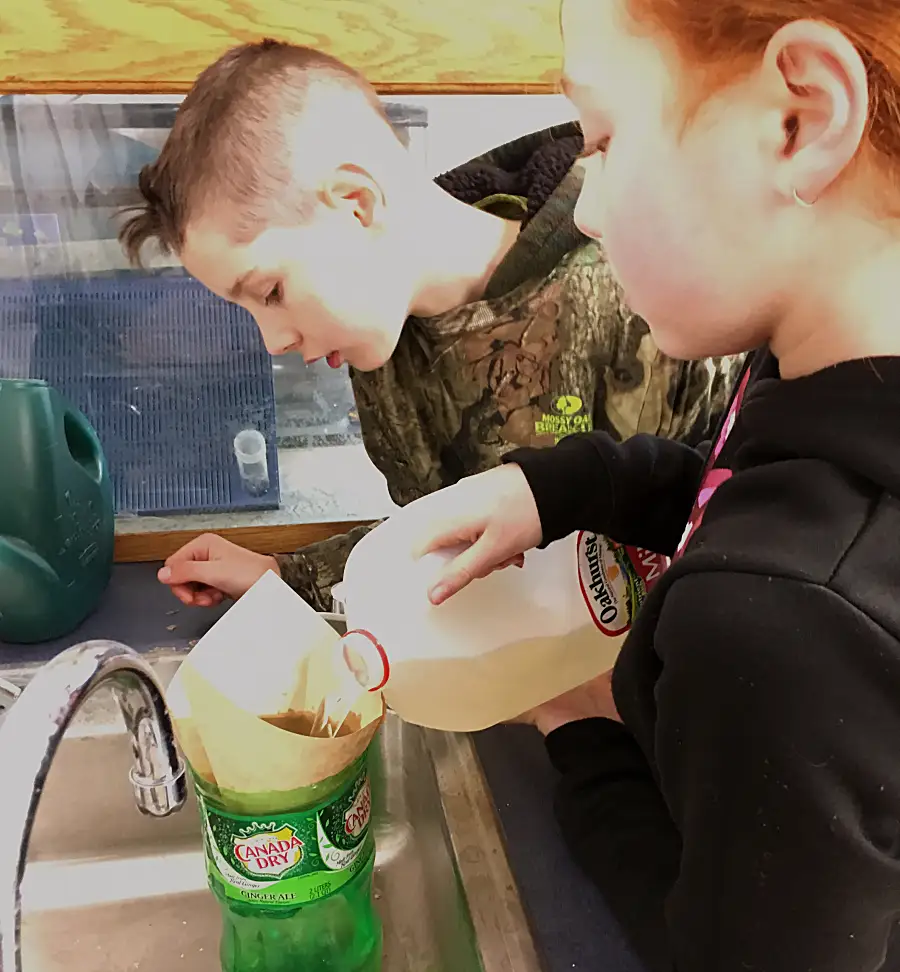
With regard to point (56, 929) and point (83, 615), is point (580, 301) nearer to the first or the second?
point (83, 615)

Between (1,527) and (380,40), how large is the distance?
56cm

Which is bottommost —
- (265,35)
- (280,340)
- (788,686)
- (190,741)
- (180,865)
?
(180,865)

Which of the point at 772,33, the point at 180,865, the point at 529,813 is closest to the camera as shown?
the point at 772,33

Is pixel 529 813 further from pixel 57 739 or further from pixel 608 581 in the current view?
pixel 57 739

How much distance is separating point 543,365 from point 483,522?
1.12ft

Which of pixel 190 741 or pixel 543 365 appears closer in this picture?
pixel 190 741

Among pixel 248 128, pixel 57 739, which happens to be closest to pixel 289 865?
pixel 57 739

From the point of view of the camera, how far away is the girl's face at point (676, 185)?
0.41 meters

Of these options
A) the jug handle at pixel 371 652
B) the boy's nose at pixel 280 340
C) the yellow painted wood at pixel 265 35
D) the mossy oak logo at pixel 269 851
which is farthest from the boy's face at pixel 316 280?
the mossy oak logo at pixel 269 851

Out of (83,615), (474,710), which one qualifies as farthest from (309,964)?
(83,615)

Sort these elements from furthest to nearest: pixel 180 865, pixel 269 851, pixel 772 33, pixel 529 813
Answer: pixel 180 865 < pixel 529 813 < pixel 269 851 < pixel 772 33

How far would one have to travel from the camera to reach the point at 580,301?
938 millimetres

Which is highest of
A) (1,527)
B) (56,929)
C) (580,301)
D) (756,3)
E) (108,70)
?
(756,3)

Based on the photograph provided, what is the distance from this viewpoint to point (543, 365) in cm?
95
